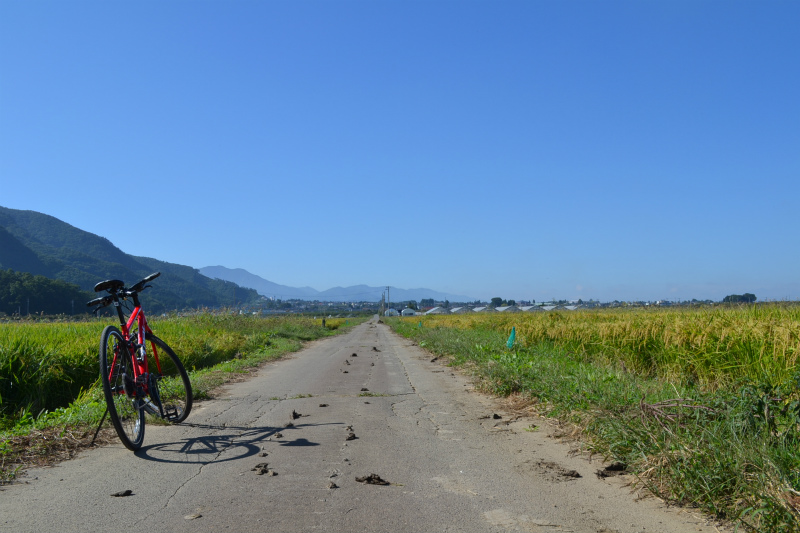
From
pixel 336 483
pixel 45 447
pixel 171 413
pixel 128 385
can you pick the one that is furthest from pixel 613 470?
pixel 45 447

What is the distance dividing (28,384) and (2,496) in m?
5.38

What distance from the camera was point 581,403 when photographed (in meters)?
6.10

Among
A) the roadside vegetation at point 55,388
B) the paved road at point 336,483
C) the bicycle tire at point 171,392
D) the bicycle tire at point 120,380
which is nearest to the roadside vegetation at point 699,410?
the paved road at point 336,483

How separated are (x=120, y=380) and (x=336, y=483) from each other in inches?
107

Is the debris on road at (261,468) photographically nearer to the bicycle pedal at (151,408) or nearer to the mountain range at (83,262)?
the bicycle pedal at (151,408)

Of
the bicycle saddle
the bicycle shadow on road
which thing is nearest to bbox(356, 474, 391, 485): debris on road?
the bicycle shadow on road

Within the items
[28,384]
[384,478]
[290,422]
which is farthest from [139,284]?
[28,384]

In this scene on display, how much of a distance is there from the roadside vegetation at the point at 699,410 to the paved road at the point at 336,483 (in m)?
0.28

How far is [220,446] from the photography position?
17.4 ft

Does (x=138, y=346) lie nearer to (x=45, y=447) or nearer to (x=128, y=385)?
(x=128, y=385)

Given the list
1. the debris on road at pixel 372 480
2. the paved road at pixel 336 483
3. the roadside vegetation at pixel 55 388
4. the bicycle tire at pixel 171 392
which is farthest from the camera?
the bicycle tire at pixel 171 392

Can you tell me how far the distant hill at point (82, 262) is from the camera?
65.7 metres

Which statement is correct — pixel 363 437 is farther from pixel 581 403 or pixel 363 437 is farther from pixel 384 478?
pixel 581 403

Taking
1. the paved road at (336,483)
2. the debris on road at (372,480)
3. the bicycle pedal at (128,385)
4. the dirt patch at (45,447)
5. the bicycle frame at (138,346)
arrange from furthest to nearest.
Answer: the bicycle frame at (138,346)
the bicycle pedal at (128,385)
the dirt patch at (45,447)
the debris on road at (372,480)
the paved road at (336,483)
